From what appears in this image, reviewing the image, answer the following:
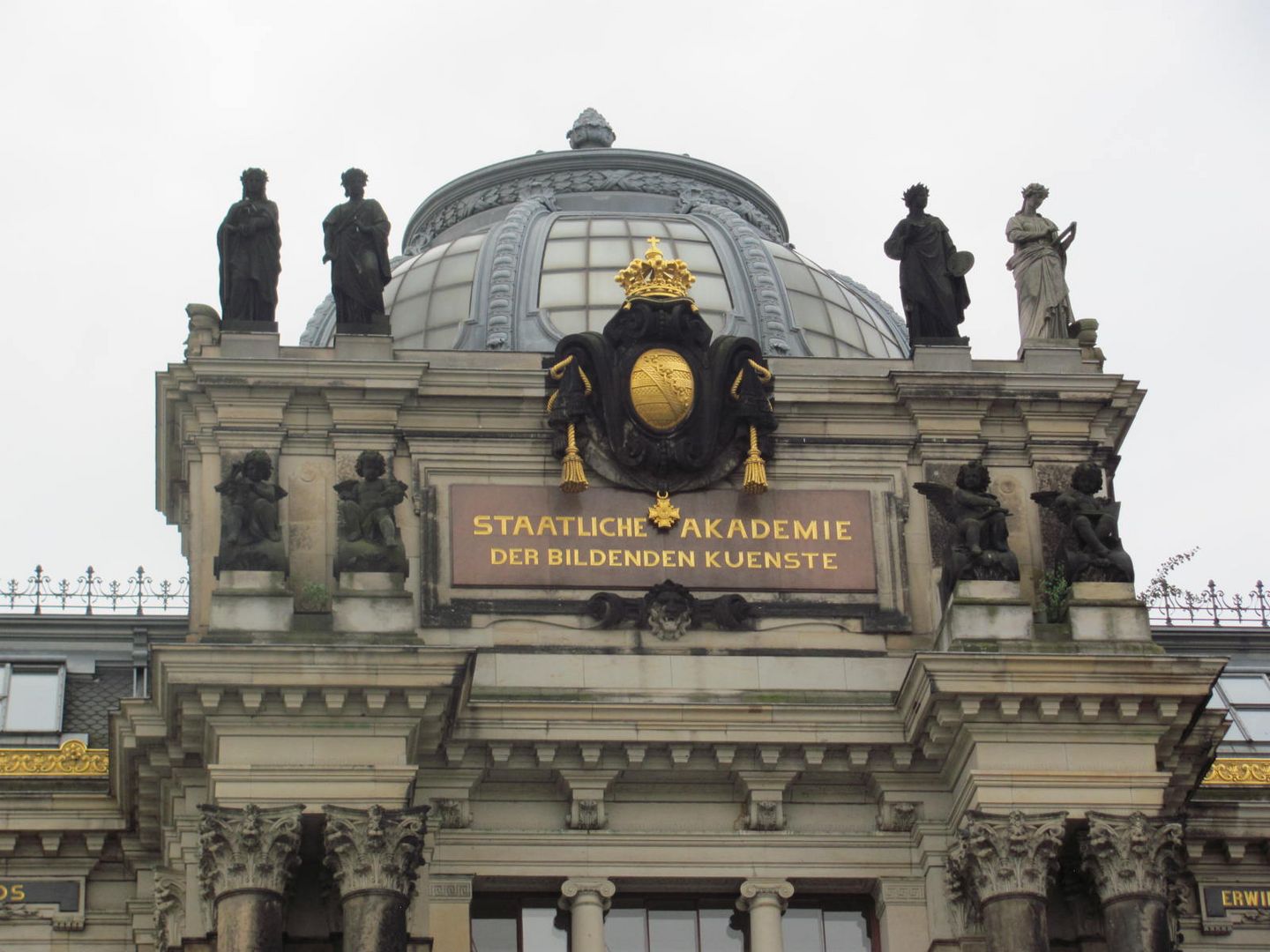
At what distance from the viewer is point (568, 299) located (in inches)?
1645

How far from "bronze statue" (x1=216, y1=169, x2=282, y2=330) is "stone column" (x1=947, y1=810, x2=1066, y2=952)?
9.81 m

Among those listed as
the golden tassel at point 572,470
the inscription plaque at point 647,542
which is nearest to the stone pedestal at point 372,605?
the inscription plaque at point 647,542

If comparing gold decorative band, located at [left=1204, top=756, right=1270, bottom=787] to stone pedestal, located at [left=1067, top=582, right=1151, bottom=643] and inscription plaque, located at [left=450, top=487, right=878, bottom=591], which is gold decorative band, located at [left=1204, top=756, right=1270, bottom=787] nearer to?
stone pedestal, located at [left=1067, top=582, right=1151, bottom=643]

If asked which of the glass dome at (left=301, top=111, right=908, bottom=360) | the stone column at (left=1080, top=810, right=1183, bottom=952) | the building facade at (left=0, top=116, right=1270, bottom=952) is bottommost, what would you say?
the stone column at (left=1080, top=810, right=1183, bottom=952)

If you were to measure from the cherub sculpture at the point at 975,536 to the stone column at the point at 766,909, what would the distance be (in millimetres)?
3736

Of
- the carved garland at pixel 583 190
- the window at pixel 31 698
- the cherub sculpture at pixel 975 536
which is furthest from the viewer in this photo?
the carved garland at pixel 583 190

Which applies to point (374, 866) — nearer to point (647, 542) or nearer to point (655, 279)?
point (647, 542)

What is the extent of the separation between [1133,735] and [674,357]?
6.64 metres

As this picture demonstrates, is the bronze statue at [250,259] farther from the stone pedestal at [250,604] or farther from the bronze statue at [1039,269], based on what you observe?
the bronze statue at [1039,269]

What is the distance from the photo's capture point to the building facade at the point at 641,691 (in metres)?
33.4

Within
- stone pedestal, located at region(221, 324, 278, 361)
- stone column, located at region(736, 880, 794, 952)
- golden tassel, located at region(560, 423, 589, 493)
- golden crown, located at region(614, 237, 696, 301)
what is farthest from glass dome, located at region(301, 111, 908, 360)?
stone column, located at region(736, 880, 794, 952)

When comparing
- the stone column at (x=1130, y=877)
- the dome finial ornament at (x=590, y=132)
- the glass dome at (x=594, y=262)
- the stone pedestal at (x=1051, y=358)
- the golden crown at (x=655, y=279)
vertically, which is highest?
the dome finial ornament at (x=590, y=132)

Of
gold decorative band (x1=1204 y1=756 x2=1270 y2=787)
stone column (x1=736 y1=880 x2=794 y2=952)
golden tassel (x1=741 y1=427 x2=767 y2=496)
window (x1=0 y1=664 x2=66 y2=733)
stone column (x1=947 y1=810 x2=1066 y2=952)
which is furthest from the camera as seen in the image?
window (x1=0 y1=664 x2=66 y2=733)

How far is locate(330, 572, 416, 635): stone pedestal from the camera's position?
3397cm
